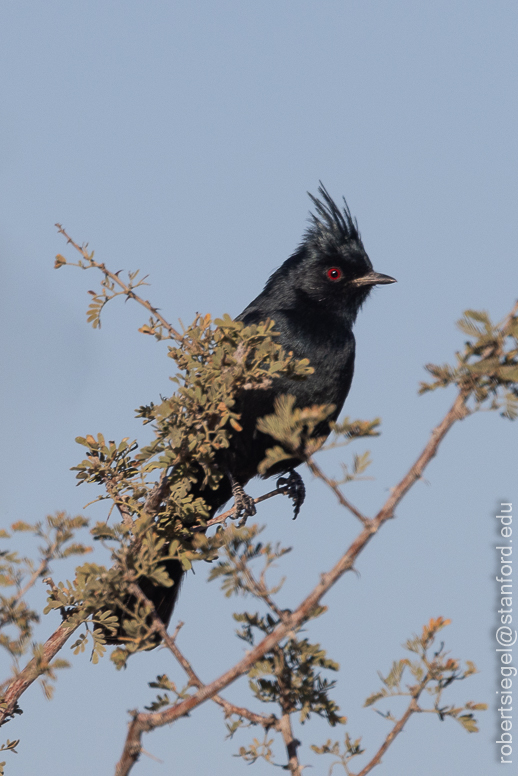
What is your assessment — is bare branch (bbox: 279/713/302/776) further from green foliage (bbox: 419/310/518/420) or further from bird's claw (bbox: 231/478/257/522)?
bird's claw (bbox: 231/478/257/522)

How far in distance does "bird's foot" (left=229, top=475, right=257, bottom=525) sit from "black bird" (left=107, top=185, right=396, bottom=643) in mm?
34

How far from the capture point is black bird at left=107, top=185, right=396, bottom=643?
5.93m

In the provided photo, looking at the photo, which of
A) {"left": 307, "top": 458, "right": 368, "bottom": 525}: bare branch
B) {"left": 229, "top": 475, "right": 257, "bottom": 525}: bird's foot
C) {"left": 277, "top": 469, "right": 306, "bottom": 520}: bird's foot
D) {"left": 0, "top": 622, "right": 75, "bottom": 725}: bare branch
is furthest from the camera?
{"left": 277, "top": 469, "right": 306, "bottom": 520}: bird's foot

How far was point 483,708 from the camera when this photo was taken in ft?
8.07

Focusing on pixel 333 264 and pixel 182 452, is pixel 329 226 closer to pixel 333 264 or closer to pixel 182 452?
pixel 333 264

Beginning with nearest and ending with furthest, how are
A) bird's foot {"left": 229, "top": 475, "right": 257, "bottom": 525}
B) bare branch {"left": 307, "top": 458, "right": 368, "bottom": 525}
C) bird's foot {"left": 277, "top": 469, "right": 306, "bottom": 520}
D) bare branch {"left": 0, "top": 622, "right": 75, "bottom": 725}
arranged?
bare branch {"left": 307, "top": 458, "right": 368, "bottom": 525} → bare branch {"left": 0, "top": 622, "right": 75, "bottom": 725} → bird's foot {"left": 229, "top": 475, "right": 257, "bottom": 525} → bird's foot {"left": 277, "top": 469, "right": 306, "bottom": 520}

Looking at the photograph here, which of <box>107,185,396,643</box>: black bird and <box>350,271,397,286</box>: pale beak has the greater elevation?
<box>350,271,397,286</box>: pale beak

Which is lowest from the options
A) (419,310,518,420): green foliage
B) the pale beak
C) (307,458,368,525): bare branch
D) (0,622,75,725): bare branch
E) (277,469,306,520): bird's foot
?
(0,622,75,725): bare branch

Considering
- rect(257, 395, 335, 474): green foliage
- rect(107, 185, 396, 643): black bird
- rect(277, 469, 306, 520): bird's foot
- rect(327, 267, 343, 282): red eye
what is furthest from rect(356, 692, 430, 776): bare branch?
rect(327, 267, 343, 282): red eye

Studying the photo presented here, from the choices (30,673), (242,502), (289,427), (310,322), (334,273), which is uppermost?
(334,273)

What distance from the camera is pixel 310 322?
6.64 meters

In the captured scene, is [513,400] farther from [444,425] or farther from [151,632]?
[151,632]

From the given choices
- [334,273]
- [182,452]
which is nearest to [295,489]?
[334,273]

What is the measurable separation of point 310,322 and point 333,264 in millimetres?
1042
